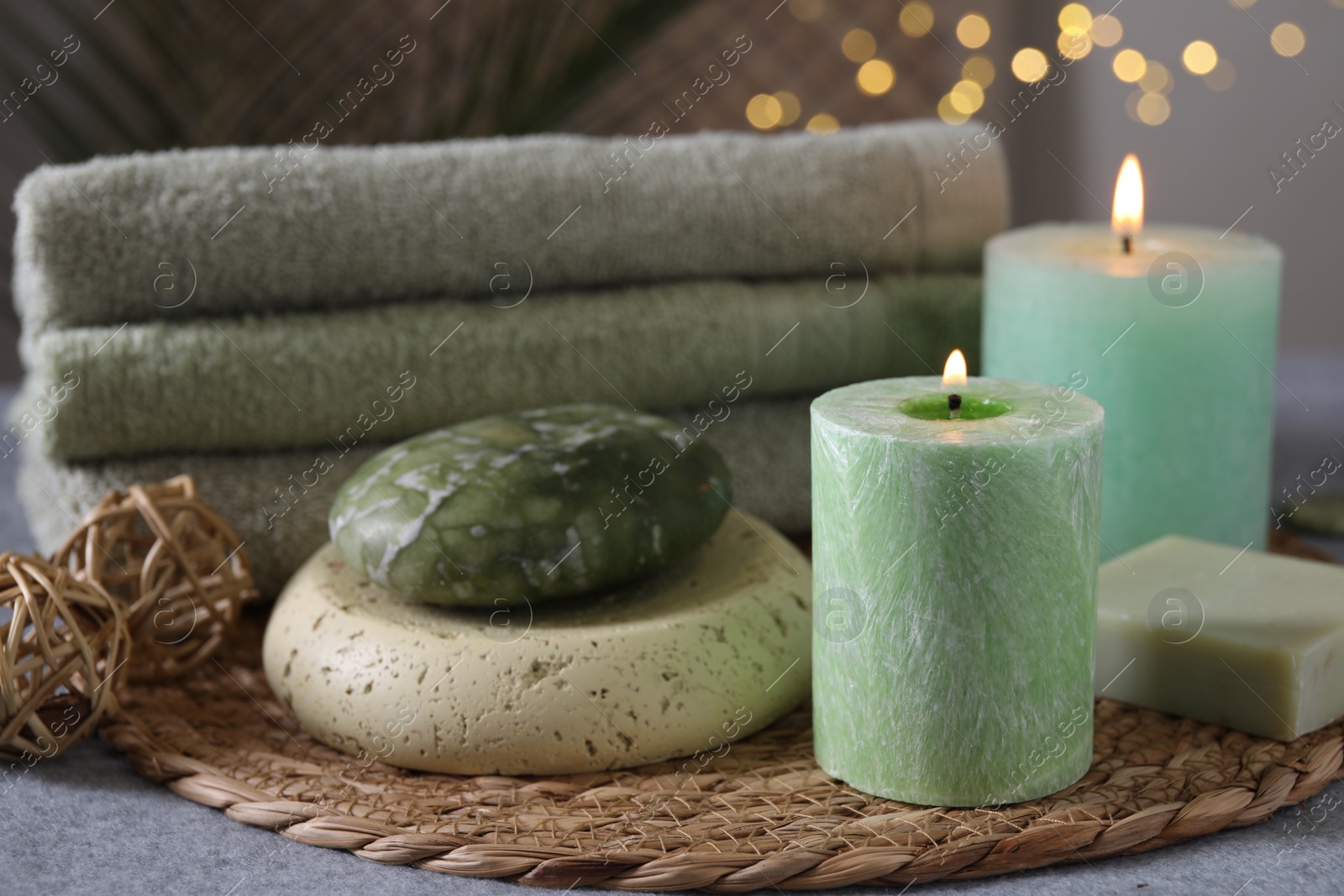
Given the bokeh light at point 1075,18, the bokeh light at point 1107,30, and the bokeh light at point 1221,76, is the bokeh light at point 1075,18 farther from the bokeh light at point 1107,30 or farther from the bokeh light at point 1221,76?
the bokeh light at point 1221,76

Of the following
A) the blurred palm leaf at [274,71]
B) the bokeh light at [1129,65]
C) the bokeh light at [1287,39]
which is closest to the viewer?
the blurred palm leaf at [274,71]

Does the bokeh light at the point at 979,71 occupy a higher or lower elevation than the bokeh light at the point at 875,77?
lower

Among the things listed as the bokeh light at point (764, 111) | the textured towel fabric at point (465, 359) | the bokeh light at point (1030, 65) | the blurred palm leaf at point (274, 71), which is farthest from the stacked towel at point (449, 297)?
the bokeh light at point (1030, 65)

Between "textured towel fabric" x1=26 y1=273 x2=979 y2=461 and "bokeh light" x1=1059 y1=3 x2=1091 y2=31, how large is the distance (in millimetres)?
693

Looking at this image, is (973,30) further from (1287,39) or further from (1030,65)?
(1287,39)

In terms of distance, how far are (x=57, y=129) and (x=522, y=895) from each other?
2.82ft

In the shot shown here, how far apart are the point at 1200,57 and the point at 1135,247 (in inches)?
26.8

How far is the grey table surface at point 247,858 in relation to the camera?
405mm

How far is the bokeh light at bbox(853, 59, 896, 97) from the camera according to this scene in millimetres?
1328

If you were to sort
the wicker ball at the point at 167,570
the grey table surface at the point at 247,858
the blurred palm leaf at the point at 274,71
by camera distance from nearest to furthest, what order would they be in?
the grey table surface at the point at 247,858, the wicker ball at the point at 167,570, the blurred palm leaf at the point at 274,71

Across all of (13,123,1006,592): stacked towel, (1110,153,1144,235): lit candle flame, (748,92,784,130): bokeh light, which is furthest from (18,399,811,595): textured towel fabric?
(748,92,784,130): bokeh light

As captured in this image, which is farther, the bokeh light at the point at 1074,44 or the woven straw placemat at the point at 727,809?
the bokeh light at the point at 1074,44

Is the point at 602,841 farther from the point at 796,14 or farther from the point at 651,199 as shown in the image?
the point at 796,14

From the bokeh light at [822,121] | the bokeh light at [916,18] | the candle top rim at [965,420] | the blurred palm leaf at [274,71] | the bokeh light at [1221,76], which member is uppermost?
the blurred palm leaf at [274,71]
